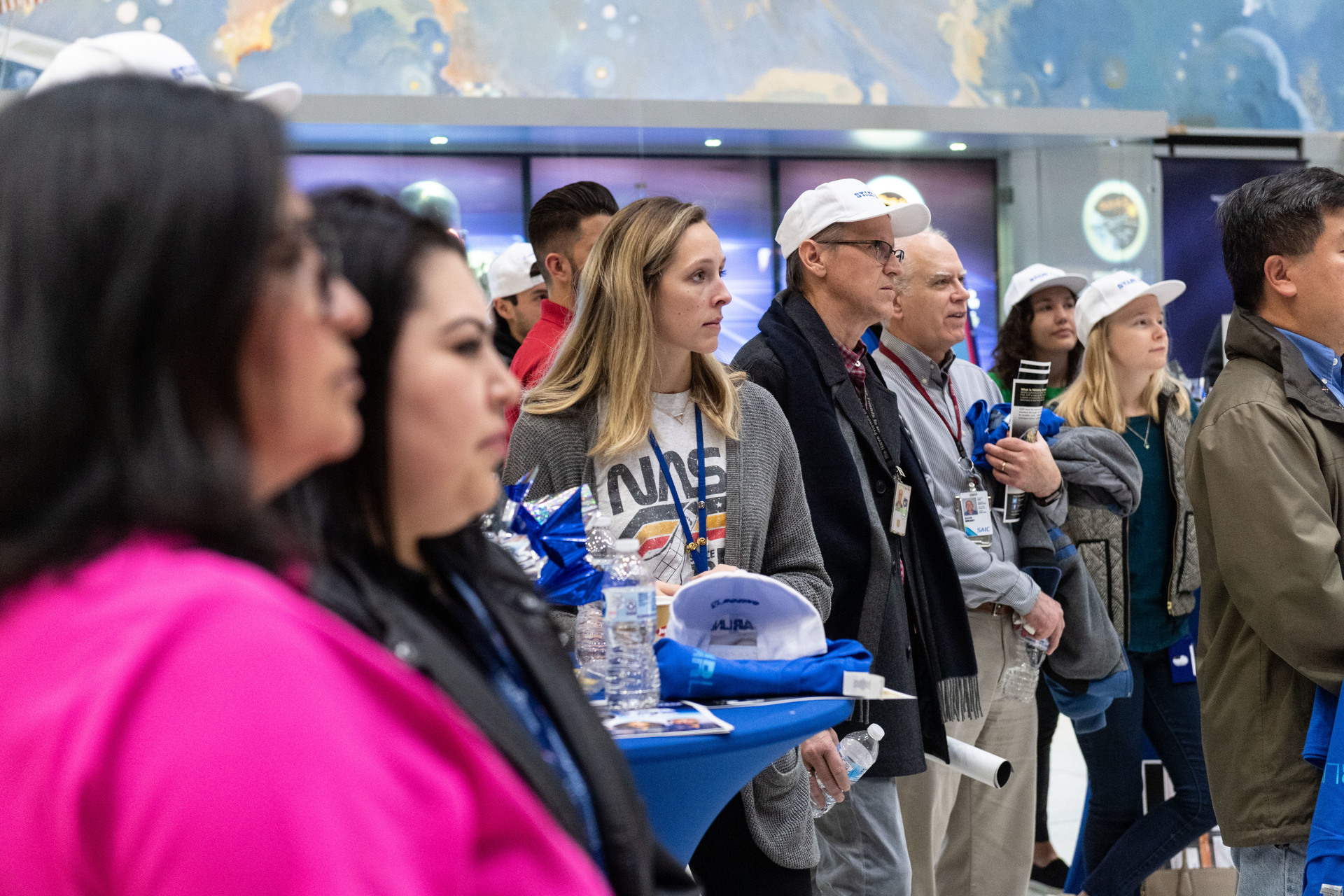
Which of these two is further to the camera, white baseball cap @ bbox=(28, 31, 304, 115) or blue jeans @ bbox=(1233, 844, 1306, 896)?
blue jeans @ bbox=(1233, 844, 1306, 896)

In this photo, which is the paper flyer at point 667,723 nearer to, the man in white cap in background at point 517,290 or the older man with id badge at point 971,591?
the older man with id badge at point 971,591

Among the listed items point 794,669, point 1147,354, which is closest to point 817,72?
point 1147,354

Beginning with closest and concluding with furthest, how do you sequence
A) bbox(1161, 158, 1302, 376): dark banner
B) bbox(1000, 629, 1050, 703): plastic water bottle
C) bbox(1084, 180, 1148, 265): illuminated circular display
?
bbox(1000, 629, 1050, 703): plastic water bottle, bbox(1084, 180, 1148, 265): illuminated circular display, bbox(1161, 158, 1302, 376): dark banner

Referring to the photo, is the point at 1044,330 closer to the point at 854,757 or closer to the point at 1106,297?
the point at 1106,297

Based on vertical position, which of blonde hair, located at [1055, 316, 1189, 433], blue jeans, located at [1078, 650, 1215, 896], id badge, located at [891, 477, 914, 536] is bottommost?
blue jeans, located at [1078, 650, 1215, 896]

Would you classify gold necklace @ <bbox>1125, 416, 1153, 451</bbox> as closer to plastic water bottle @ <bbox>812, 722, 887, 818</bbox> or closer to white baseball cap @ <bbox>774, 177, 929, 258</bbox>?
white baseball cap @ <bbox>774, 177, 929, 258</bbox>

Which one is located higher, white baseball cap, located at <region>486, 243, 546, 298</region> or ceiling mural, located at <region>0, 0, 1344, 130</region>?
ceiling mural, located at <region>0, 0, 1344, 130</region>

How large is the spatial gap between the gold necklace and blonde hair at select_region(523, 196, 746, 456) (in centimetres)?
173

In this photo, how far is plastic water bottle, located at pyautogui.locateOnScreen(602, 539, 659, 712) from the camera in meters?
1.84

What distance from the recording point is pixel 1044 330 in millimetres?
4621

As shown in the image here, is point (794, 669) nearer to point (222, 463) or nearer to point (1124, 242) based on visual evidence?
point (222, 463)

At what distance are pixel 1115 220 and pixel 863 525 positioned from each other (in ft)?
19.7

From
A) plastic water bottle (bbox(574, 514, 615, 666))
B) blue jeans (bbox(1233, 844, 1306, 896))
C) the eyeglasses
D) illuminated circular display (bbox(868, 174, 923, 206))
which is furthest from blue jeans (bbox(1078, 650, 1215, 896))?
illuminated circular display (bbox(868, 174, 923, 206))

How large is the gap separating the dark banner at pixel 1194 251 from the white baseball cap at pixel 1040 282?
13.2ft
